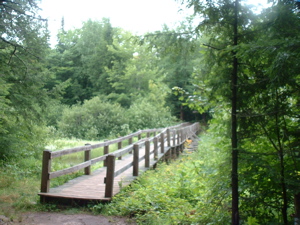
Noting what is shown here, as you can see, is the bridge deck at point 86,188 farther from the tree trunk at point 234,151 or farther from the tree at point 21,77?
the tree trunk at point 234,151

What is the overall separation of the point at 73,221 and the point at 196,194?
2.66 metres

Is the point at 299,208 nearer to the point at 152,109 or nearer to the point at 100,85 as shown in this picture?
the point at 152,109

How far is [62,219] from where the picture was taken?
209 inches

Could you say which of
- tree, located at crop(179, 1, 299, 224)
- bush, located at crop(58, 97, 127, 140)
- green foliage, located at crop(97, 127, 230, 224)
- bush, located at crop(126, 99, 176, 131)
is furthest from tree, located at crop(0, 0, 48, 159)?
bush, located at crop(126, 99, 176, 131)

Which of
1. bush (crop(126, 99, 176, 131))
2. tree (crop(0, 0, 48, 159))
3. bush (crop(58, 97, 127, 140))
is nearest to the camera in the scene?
tree (crop(0, 0, 48, 159))

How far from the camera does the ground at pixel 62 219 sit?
5051 mm

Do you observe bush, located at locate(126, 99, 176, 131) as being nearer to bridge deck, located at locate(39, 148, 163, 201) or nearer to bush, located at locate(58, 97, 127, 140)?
bush, located at locate(58, 97, 127, 140)

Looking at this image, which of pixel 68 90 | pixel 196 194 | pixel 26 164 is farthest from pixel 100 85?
pixel 196 194

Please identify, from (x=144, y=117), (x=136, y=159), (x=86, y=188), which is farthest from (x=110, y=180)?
(x=144, y=117)

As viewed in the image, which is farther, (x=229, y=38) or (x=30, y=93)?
(x=30, y=93)

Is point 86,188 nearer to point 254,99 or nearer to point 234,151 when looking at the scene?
point 234,151

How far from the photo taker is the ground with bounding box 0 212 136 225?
16.6 feet

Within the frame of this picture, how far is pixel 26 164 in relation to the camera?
9.98 meters

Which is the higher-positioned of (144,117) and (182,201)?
(144,117)
